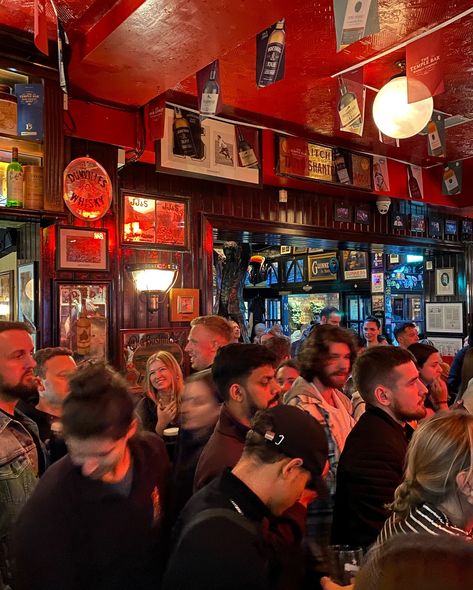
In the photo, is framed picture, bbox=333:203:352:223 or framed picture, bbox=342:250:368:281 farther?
framed picture, bbox=342:250:368:281

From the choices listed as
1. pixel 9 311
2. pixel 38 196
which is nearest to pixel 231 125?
pixel 38 196

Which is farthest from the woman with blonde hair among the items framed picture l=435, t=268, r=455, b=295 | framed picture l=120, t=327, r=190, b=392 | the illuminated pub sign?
framed picture l=435, t=268, r=455, b=295

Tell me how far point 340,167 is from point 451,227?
3.09 meters

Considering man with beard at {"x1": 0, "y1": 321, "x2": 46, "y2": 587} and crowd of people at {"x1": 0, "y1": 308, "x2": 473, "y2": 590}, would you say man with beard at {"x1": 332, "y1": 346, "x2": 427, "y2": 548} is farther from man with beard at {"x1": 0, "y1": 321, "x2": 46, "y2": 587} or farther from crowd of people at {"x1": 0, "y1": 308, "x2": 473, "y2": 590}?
man with beard at {"x1": 0, "y1": 321, "x2": 46, "y2": 587}

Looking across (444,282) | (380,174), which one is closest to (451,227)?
(444,282)

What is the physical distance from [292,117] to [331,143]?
34.4 inches

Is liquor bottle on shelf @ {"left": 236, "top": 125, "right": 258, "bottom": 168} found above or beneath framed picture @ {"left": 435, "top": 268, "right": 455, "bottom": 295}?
above

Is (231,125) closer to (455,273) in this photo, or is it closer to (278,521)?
(278,521)

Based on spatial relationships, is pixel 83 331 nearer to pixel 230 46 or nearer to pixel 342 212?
pixel 230 46

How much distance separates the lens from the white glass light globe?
12.3ft

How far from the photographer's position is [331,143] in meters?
6.31

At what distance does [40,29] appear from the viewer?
2.83 metres

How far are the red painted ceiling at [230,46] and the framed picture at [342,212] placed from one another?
181 centimetres

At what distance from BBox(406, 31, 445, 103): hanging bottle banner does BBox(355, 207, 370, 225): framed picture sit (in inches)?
136
